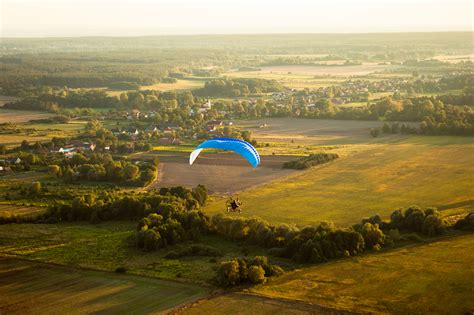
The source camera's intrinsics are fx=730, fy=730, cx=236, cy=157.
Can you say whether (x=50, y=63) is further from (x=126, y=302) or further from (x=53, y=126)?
(x=126, y=302)

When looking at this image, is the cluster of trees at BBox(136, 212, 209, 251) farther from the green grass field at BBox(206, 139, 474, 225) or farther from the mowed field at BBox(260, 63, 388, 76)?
the mowed field at BBox(260, 63, 388, 76)

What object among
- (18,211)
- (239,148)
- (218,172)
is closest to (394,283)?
(239,148)

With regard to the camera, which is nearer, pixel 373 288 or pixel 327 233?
pixel 373 288

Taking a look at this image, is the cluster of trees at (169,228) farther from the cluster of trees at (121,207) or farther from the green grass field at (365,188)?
the green grass field at (365,188)

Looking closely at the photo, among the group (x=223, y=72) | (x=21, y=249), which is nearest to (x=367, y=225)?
(x=21, y=249)

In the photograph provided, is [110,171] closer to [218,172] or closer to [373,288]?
[218,172]

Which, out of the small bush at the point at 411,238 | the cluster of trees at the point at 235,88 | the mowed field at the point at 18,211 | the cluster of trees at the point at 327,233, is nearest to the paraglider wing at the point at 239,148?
the cluster of trees at the point at 327,233
